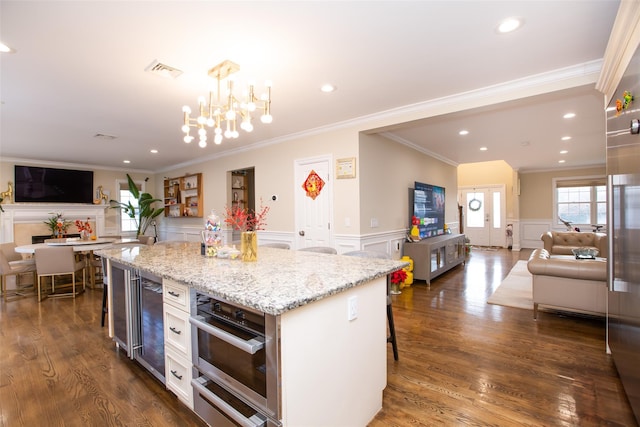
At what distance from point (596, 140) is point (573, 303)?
13.0 feet

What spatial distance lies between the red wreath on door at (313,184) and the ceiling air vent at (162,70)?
2382mm

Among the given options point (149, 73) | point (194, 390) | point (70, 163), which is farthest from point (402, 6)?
point (70, 163)

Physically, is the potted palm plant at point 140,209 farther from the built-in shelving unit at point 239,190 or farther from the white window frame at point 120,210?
the built-in shelving unit at point 239,190

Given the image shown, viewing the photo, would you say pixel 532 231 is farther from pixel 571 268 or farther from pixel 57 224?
pixel 57 224

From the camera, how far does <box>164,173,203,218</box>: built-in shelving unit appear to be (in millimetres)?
6791

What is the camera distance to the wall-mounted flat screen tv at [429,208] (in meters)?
5.52

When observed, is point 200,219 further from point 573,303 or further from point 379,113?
point 573,303

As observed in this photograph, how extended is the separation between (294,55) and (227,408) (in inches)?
95.4

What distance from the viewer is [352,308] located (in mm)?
1616

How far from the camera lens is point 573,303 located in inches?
125

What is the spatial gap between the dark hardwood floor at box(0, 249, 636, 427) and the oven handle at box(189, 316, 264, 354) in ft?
2.33

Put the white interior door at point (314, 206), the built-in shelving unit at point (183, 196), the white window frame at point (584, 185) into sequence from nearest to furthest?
the white interior door at point (314, 206) < the built-in shelving unit at point (183, 196) < the white window frame at point (584, 185)

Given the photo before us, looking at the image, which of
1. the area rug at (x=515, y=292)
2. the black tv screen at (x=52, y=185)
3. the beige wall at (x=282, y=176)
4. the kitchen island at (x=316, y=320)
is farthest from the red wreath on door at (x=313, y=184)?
the black tv screen at (x=52, y=185)

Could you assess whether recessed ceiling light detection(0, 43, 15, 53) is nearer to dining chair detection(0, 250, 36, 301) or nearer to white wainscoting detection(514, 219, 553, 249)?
dining chair detection(0, 250, 36, 301)
